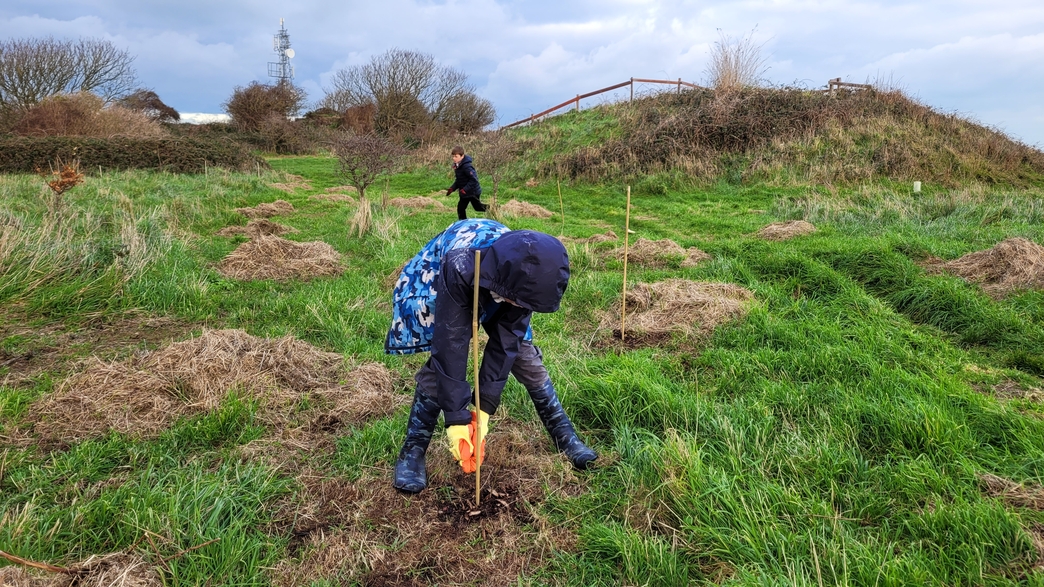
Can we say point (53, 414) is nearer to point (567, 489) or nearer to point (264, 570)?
point (264, 570)

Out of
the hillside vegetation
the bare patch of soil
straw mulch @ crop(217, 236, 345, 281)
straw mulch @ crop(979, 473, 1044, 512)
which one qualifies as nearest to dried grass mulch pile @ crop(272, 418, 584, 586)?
straw mulch @ crop(979, 473, 1044, 512)

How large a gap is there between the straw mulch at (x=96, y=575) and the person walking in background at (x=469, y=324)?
35.8 inches

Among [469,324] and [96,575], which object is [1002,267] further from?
[96,575]

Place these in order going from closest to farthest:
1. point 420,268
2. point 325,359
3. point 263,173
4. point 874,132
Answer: point 420,268, point 325,359, point 874,132, point 263,173

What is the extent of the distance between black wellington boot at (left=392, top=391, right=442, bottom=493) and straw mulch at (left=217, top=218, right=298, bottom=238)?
20.6 ft

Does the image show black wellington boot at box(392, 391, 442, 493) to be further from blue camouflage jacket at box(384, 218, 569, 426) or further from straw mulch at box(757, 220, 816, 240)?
straw mulch at box(757, 220, 816, 240)

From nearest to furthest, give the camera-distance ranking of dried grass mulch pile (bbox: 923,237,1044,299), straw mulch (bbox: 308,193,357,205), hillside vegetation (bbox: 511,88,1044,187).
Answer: dried grass mulch pile (bbox: 923,237,1044,299) → straw mulch (bbox: 308,193,357,205) → hillside vegetation (bbox: 511,88,1044,187)

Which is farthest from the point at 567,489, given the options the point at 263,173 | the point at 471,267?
the point at 263,173

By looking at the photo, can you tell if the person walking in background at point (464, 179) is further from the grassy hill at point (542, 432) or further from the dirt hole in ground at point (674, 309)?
the dirt hole in ground at point (674, 309)

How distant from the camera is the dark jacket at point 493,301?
184 cm

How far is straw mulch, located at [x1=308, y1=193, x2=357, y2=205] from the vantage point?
38.6 ft

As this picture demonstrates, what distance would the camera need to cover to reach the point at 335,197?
1223 cm

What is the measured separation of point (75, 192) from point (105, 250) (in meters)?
6.03

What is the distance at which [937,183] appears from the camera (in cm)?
1270
